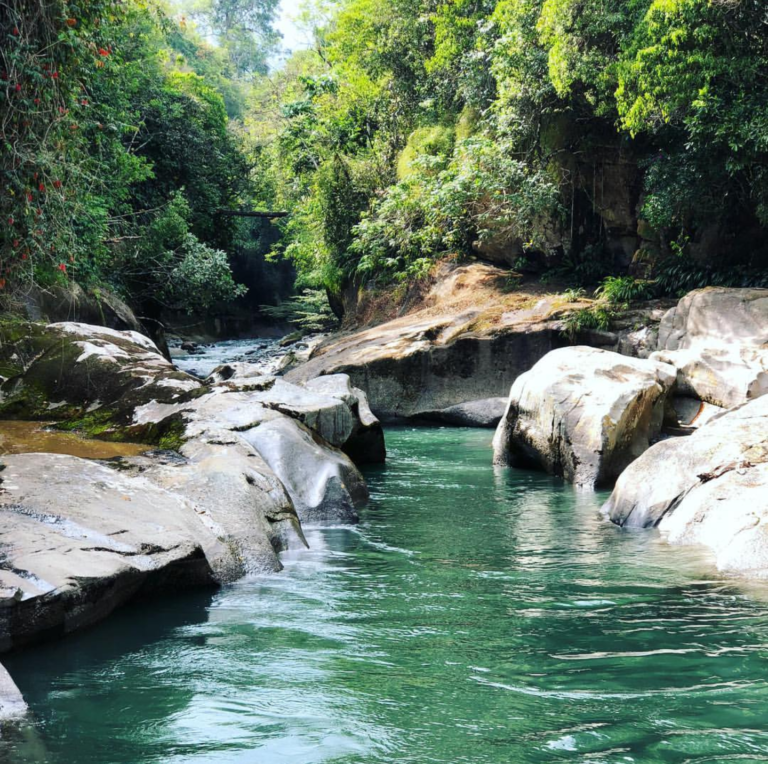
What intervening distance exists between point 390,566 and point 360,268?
15950mm

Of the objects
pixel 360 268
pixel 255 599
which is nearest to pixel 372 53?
pixel 360 268

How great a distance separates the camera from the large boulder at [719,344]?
11609 millimetres

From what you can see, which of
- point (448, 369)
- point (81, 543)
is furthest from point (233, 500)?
point (448, 369)

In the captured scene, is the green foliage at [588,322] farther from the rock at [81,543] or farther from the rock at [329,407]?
the rock at [81,543]

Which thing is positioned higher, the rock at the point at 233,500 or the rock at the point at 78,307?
the rock at the point at 78,307

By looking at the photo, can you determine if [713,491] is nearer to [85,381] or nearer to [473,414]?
[85,381]

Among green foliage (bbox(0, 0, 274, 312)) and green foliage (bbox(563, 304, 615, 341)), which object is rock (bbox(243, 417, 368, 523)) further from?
green foliage (bbox(563, 304, 615, 341))

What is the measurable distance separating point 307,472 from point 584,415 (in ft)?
11.9

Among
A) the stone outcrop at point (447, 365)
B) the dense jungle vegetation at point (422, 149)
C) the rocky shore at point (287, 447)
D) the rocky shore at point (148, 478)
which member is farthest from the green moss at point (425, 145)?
the rocky shore at point (148, 478)

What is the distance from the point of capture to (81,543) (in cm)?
493

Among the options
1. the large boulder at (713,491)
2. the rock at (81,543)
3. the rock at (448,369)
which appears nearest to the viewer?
the rock at (81,543)

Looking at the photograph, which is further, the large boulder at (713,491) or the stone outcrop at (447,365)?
the stone outcrop at (447,365)

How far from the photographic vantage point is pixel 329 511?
7.72 metres

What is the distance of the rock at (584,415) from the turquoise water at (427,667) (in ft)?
9.45
